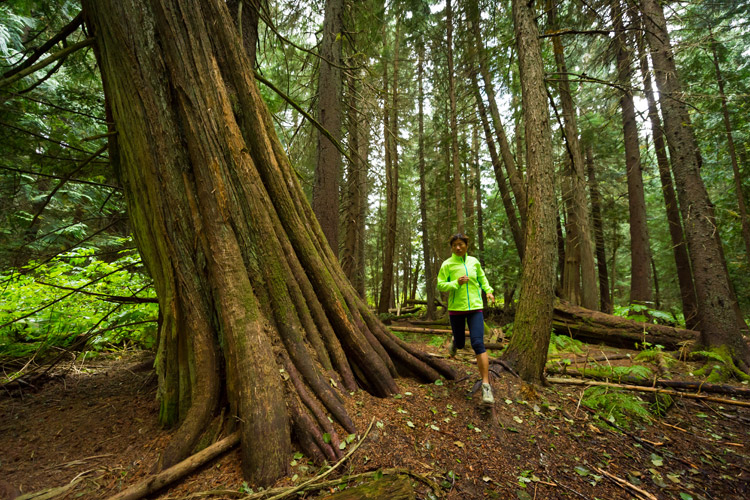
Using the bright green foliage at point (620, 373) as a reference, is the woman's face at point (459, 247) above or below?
above

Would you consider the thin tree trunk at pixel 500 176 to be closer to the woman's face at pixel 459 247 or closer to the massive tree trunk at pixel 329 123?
the massive tree trunk at pixel 329 123

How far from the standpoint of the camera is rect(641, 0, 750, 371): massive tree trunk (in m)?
5.36

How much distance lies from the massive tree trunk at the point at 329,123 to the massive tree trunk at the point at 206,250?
2.81 metres

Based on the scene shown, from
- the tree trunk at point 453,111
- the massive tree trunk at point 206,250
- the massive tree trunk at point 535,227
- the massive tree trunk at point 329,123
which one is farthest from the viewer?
the tree trunk at point 453,111

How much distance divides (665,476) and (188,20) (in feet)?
19.4

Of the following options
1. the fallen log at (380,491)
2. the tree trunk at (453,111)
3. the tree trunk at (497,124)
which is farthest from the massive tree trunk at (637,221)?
the fallen log at (380,491)

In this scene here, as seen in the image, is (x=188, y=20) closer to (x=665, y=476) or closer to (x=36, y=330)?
(x=36, y=330)

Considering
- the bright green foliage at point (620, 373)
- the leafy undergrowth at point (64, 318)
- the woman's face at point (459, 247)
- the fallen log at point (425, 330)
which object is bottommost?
the bright green foliage at point (620, 373)

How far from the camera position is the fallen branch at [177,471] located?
5.87 ft

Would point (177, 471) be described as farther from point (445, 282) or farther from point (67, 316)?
point (67, 316)

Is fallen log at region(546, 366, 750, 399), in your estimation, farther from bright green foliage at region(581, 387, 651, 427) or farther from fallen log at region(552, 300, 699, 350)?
fallen log at region(552, 300, 699, 350)

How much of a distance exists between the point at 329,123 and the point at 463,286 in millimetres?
4100

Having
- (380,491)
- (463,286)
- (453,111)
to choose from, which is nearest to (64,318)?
(380,491)

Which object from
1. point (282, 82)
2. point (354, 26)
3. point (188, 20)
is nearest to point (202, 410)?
point (188, 20)
